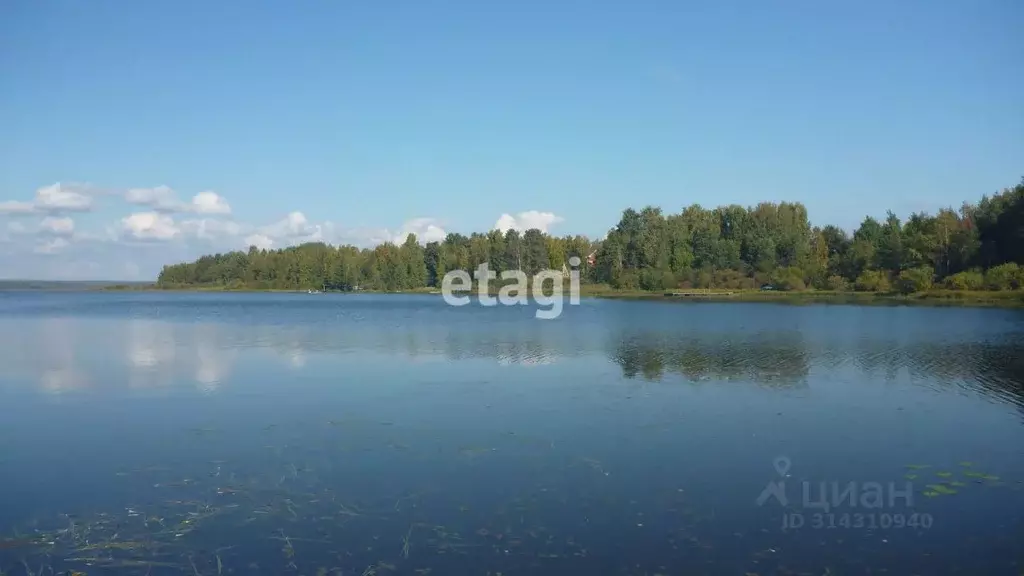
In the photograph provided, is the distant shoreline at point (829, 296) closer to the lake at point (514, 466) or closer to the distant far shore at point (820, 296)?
the distant far shore at point (820, 296)

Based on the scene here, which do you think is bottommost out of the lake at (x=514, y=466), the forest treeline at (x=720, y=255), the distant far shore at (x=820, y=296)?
the lake at (x=514, y=466)

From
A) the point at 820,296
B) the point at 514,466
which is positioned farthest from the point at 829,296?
the point at 514,466

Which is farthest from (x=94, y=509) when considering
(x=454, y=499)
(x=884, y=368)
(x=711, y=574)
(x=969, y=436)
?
(x=884, y=368)

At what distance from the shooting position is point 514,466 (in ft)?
36.3

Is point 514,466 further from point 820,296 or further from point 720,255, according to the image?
point 720,255

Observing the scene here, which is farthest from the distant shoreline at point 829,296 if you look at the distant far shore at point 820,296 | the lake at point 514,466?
the lake at point 514,466

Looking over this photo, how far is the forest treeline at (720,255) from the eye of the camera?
7256cm

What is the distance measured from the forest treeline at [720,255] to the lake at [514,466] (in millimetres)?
57144

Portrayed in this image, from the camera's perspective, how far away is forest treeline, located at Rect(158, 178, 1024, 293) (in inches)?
2857

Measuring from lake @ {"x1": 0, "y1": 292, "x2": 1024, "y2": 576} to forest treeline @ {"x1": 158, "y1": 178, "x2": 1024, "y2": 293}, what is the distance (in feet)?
187

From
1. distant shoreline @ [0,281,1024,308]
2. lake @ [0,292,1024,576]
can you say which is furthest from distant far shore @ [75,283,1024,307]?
lake @ [0,292,1024,576]

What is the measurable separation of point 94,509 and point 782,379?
53.5ft

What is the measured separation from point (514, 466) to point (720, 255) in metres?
94.8

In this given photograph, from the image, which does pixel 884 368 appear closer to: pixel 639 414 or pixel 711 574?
pixel 639 414
